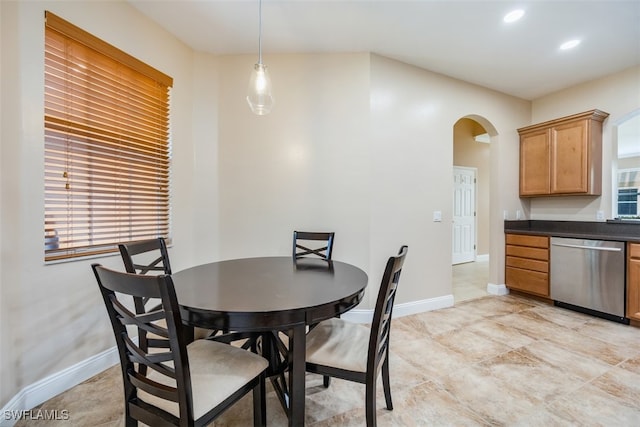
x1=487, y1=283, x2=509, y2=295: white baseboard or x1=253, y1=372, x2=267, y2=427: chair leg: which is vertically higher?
x1=253, y1=372, x2=267, y2=427: chair leg

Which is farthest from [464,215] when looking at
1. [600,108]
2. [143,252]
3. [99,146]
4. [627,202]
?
[99,146]

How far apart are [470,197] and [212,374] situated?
607cm

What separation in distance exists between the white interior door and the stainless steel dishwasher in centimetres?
236

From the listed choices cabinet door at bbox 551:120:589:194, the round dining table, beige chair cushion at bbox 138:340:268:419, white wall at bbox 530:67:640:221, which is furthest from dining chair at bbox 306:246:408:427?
white wall at bbox 530:67:640:221

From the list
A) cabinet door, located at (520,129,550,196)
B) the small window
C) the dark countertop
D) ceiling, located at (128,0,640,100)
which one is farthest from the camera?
cabinet door, located at (520,129,550,196)

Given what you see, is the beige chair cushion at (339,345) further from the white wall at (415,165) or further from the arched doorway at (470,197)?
the arched doorway at (470,197)

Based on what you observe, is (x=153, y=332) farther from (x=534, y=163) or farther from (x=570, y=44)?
(x=534, y=163)

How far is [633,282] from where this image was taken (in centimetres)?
274

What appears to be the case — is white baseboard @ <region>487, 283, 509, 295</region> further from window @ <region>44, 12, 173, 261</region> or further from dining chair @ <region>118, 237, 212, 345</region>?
window @ <region>44, 12, 173, 261</region>

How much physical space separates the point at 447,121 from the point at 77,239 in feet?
12.2

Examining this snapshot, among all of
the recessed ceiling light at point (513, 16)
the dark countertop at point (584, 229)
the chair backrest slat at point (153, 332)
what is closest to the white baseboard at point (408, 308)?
the dark countertop at point (584, 229)

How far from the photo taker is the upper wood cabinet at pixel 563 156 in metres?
3.28

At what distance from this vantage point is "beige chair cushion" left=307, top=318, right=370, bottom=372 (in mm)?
1362

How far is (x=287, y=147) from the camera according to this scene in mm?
2904
